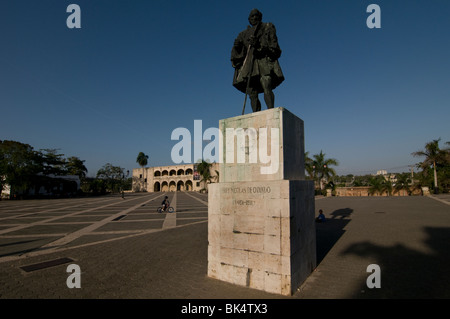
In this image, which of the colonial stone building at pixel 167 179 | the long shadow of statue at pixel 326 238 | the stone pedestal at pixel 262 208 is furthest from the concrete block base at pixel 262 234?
the colonial stone building at pixel 167 179

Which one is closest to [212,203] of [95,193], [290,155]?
[290,155]

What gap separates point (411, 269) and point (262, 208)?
358cm

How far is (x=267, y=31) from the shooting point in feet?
16.0

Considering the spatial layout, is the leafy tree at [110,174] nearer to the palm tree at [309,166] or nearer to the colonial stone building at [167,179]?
the colonial stone building at [167,179]

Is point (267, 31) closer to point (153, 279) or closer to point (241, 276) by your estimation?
point (241, 276)

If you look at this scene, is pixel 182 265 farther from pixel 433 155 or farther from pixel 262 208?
pixel 433 155

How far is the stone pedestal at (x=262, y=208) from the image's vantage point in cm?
385

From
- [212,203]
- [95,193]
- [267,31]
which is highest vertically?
[267,31]

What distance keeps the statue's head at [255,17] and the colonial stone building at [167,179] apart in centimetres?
6543

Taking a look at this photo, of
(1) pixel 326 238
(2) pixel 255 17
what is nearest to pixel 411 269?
(1) pixel 326 238

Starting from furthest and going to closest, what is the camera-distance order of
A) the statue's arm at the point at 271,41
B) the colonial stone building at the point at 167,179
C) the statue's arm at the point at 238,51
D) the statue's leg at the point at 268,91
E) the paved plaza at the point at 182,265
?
the colonial stone building at the point at 167,179 → the statue's arm at the point at 238,51 → the statue's leg at the point at 268,91 → the statue's arm at the point at 271,41 → the paved plaza at the point at 182,265

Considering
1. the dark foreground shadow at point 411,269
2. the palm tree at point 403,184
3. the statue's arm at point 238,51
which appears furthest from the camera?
the palm tree at point 403,184

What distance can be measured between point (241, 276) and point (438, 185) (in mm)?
42155
